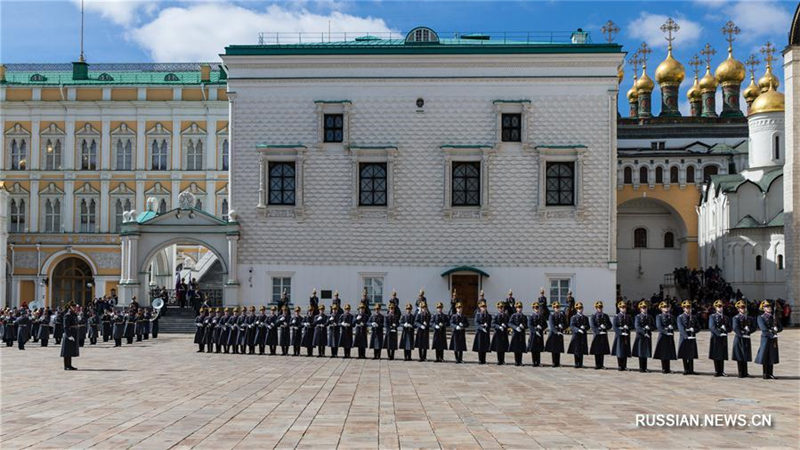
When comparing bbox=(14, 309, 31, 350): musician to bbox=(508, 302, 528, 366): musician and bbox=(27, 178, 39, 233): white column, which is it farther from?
bbox=(27, 178, 39, 233): white column

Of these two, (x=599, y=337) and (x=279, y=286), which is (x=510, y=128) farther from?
(x=599, y=337)

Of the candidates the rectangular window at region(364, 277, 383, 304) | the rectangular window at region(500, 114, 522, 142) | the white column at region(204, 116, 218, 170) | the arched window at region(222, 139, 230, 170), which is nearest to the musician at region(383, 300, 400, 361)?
the rectangular window at region(364, 277, 383, 304)

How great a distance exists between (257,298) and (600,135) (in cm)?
1563

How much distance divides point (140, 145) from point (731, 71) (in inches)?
1585

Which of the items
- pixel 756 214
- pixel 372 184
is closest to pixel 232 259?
pixel 372 184

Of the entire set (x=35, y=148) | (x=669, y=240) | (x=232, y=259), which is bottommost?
(x=232, y=259)

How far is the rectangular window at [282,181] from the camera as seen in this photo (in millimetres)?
37219

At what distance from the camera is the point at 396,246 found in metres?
36.8

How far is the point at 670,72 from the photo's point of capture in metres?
63.6

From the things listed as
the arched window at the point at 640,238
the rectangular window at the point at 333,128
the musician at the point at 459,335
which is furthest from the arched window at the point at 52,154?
the arched window at the point at 640,238

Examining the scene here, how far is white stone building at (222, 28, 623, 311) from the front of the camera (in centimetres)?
3644

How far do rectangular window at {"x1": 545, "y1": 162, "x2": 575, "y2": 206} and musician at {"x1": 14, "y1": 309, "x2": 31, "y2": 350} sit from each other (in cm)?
2028

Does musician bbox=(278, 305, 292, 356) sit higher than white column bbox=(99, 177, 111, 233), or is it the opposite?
white column bbox=(99, 177, 111, 233)

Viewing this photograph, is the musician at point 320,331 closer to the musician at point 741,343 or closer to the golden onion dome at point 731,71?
the musician at point 741,343
